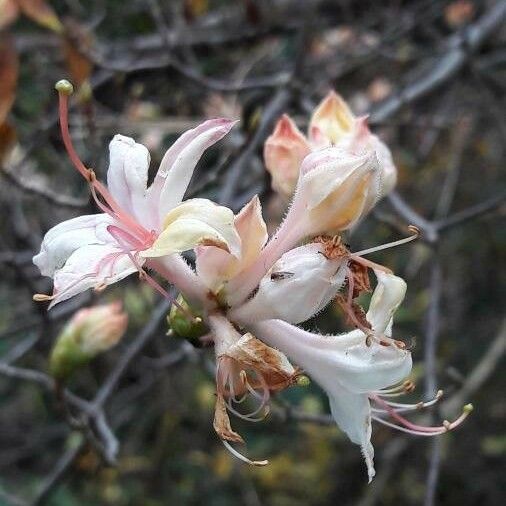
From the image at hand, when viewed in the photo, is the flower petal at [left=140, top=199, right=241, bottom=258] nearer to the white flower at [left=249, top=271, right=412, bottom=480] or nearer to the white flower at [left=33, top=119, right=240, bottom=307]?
the white flower at [left=33, top=119, right=240, bottom=307]

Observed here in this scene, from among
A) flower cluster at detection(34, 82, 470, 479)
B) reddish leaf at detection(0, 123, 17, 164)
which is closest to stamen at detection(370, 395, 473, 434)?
flower cluster at detection(34, 82, 470, 479)

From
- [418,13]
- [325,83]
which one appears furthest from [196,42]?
[418,13]

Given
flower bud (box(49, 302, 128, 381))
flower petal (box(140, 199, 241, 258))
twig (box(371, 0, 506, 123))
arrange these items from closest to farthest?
flower petal (box(140, 199, 241, 258))
flower bud (box(49, 302, 128, 381))
twig (box(371, 0, 506, 123))

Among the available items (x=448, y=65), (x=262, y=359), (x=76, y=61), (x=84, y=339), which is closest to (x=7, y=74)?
(x=76, y=61)

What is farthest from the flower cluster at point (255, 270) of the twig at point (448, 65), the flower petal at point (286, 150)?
the twig at point (448, 65)

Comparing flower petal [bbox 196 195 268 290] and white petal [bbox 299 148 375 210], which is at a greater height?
white petal [bbox 299 148 375 210]

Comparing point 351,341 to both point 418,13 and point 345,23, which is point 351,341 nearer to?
point 418,13
